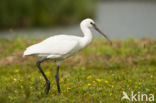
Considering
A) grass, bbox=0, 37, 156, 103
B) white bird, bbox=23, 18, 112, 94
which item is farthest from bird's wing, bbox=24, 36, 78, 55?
grass, bbox=0, 37, 156, 103

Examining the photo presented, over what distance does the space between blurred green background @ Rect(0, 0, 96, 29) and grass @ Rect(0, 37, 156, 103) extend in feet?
35.7

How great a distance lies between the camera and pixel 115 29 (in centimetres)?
2650

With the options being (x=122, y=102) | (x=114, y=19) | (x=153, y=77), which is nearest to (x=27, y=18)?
(x=114, y=19)

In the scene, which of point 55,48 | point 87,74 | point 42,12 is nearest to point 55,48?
point 55,48

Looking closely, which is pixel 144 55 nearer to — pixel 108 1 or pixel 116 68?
pixel 116 68

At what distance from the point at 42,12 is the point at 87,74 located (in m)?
16.2

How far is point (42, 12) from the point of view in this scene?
24109 mm

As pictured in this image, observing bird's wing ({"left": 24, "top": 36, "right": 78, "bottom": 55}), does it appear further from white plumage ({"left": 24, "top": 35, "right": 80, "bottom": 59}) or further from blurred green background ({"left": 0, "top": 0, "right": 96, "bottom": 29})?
blurred green background ({"left": 0, "top": 0, "right": 96, "bottom": 29})

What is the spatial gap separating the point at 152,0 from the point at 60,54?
38.4 m

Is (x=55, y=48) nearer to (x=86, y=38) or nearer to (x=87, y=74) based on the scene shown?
(x=86, y=38)

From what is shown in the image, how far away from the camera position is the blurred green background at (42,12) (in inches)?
886

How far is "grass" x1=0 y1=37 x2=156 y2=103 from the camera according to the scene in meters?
6.21

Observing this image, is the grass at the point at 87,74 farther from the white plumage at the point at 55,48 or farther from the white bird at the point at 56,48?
the white plumage at the point at 55,48

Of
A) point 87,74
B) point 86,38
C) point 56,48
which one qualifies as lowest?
point 87,74
